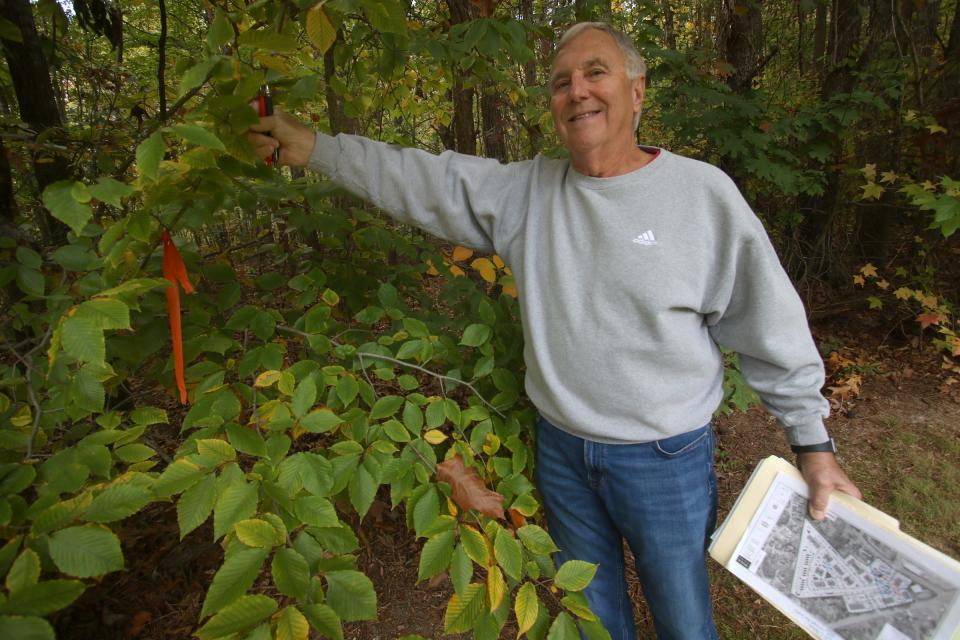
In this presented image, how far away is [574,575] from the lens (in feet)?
3.39

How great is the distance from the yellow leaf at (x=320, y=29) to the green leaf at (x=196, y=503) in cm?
96

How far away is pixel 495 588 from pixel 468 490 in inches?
8.9

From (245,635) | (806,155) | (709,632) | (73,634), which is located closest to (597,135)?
(245,635)

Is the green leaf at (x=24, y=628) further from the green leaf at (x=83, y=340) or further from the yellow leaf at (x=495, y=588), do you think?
the yellow leaf at (x=495, y=588)

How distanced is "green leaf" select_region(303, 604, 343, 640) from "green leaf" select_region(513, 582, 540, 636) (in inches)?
13.6

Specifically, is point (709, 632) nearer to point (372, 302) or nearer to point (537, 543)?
point (537, 543)

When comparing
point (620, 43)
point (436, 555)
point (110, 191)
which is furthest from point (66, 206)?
point (620, 43)

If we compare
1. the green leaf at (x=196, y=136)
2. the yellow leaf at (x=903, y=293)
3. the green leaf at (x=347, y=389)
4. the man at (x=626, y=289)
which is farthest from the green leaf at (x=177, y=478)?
the yellow leaf at (x=903, y=293)

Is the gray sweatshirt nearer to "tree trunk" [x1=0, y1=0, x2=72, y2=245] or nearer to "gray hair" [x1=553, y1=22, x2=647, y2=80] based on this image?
"gray hair" [x1=553, y1=22, x2=647, y2=80]

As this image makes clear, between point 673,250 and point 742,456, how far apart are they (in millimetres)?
2537

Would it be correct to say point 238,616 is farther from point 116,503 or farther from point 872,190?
point 872,190

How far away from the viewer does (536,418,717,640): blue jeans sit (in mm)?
1438

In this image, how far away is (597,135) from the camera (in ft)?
4.46

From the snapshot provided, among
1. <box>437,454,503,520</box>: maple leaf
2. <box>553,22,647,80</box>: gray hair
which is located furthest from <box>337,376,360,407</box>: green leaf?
<box>553,22,647,80</box>: gray hair
